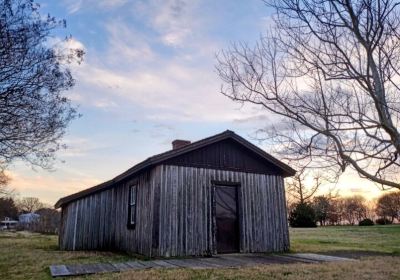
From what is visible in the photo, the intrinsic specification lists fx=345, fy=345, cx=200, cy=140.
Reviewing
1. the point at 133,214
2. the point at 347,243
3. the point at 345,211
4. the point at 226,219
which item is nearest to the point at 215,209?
the point at 226,219

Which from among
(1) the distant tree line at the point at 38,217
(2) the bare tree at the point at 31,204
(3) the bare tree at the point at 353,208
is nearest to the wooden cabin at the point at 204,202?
(1) the distant tree line at the point at 38,217

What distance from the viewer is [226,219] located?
13.2 metres

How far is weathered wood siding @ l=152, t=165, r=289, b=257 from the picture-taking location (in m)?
11.9

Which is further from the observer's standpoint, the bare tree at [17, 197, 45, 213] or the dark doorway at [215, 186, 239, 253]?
the bare tree at [17, 197, 45, 213]

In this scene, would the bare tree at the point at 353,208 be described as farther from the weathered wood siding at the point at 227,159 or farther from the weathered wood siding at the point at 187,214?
the weathered wood siding at the point at 227,159

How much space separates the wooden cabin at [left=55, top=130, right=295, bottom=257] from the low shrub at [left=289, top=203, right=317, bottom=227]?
3162cm

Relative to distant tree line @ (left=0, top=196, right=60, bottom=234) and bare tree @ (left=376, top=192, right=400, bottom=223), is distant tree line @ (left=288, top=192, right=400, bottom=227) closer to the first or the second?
bare tree @ (left=376, top=192, right=400, bottom=223)

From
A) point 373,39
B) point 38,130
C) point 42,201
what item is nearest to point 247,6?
point 373,39

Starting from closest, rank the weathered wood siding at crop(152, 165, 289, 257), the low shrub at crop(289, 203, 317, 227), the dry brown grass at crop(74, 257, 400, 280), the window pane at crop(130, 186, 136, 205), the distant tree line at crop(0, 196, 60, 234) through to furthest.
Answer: the dry brown grass at crop(74, 257, 400, 280) → the weathered wood siding at crop(152, 165, 289, 257) → the window pane at crop(130, 186, 136, 205) → the low shrub at crop(289, 203, 317, 227) → the distant tree line at crop(0, 196, 60, 234)

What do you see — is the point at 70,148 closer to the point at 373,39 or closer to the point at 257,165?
the point at 257,165

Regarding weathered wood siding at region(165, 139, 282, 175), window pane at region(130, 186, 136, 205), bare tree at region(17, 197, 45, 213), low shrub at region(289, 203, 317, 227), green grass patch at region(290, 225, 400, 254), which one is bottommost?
green grass patch at region(290, 225, 400, 254)

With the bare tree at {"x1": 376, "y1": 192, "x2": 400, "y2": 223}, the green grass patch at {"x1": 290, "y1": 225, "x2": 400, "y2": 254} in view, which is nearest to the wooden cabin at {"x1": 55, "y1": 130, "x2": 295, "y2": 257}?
the green grass patch at {"x1": 290, "y1": 225, "x2": 400, "y2": 254}

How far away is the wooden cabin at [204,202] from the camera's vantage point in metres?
12.1

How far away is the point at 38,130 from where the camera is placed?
9797 mm
